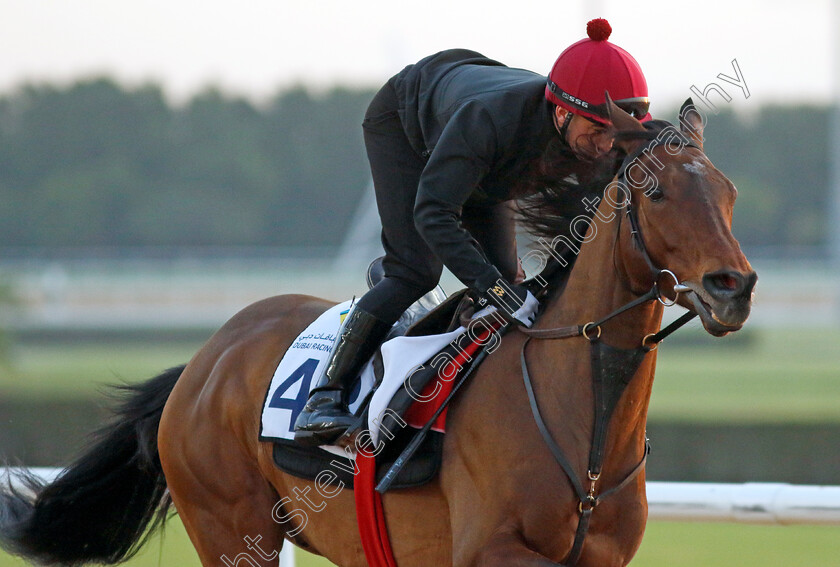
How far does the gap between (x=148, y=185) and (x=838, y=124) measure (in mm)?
27013

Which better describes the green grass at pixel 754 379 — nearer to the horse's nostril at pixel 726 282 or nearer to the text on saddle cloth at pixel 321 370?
the text on saddle cloth at pixel 321 370

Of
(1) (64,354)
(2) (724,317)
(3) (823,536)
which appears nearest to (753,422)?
(3) (823,536)

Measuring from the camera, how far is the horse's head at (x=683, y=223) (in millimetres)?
2527

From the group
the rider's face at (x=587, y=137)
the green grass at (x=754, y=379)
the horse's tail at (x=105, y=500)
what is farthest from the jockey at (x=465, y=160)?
the green grass at (x=754, y=379)

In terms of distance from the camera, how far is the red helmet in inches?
118

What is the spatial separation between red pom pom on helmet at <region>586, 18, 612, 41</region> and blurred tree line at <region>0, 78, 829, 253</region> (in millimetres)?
38187

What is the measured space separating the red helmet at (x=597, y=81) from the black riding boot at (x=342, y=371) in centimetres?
93

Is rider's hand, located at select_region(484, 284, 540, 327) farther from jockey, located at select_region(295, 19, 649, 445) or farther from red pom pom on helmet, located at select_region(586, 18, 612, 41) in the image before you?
red pom pom on helmet, located at select_region(586, 18, 612, 41)

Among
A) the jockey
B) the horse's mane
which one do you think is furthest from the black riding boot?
the horse's mane

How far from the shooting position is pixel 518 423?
299 centimetres

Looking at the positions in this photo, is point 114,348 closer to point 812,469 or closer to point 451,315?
point 812,469

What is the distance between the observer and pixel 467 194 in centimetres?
307

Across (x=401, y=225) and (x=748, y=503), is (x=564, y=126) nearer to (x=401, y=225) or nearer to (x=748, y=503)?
(x=401, y=225)

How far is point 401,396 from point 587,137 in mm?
940
